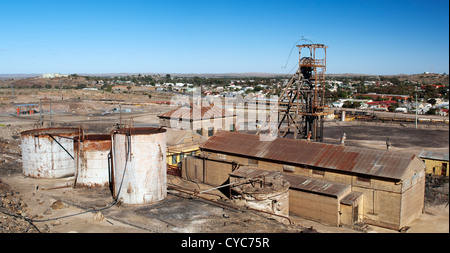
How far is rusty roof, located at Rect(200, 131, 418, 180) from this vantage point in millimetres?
22406

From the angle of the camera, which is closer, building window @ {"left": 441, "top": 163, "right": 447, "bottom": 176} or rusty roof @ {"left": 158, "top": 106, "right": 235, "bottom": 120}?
building window @ {"left": 441, "top": 163, "right": 447, "bottom": 176}

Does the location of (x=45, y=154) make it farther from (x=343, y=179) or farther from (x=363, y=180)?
(x=363, y=180)

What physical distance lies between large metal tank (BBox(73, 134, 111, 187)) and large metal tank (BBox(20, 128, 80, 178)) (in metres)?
3.19

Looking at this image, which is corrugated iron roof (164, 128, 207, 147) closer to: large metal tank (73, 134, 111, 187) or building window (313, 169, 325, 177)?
large metal tank (73, 134, 111, 187)

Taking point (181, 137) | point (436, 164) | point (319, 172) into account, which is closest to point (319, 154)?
point (319, 172)

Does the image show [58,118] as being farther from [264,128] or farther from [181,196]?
[181,196]

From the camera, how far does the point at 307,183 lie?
23250mm

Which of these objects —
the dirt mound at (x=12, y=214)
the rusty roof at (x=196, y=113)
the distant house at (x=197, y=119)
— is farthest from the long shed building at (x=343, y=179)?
the dirt mound at (x=12, y=214)

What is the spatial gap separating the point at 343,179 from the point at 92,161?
51.8ft

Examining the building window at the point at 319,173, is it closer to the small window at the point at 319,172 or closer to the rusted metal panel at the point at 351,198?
the small window at the point at 319,172

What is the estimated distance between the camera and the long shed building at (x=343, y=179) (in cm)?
2139

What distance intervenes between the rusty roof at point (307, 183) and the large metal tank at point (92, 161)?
8370 millimetres

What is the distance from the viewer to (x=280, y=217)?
2053 centimetres

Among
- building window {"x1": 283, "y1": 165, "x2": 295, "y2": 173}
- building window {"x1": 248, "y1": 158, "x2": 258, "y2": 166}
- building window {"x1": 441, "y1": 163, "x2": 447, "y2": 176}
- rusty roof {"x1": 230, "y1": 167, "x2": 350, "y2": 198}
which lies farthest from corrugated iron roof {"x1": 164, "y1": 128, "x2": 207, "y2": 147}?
building window {"x1": 441, "y1": 163, "x2": 447, "y2": 176}
